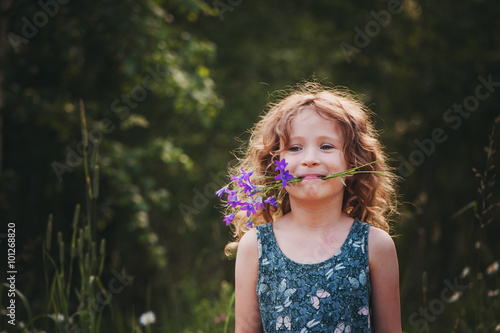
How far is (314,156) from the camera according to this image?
70.3 inches

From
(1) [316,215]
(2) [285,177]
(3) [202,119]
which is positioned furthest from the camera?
(3) [202,119]

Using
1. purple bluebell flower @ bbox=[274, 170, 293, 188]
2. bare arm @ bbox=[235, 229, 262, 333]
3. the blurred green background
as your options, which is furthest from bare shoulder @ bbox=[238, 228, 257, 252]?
the blurred green background

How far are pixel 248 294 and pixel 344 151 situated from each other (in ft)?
2.04

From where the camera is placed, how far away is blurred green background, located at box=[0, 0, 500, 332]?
423cm

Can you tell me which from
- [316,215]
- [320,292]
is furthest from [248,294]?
[316,215]

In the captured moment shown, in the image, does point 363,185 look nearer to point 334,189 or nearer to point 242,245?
point 334,189

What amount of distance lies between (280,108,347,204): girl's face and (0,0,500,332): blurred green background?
1.08m

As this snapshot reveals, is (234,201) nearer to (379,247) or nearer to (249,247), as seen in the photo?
(249,247)

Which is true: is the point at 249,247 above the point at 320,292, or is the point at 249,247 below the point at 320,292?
above

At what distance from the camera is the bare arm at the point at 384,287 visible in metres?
1.76

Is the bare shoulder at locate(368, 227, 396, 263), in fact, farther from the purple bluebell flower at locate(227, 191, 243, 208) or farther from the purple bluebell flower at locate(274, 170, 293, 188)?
the purple bluebell flower at locate(227, 191, 243, 208)

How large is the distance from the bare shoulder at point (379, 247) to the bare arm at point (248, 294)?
1.32 feet

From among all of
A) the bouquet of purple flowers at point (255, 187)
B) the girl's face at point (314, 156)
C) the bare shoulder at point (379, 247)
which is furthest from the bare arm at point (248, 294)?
the bare shoulder at point (379, 247)

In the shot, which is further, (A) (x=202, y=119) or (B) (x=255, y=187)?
(A) (x=202, y=119)
